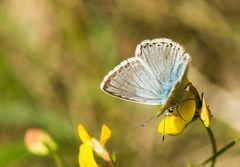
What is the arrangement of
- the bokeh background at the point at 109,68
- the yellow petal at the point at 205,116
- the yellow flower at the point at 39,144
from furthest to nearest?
the bokeh background at the point at 109,68 < the yellow flower at the point at 39,144 < the yellow petal at the point at 205,116

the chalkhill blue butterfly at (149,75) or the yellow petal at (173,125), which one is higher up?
the chalkhill blue butterfly at (149,75)

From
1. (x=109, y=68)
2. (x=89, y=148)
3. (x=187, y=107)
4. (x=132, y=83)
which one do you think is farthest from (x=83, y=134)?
(x=109, y=68)

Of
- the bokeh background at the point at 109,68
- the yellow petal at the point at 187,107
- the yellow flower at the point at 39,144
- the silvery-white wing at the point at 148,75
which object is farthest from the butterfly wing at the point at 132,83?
the bokeh background at the point at 109,68

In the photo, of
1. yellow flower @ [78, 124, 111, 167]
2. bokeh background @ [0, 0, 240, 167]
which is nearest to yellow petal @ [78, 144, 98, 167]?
yellow flower @ [78, 124, 111, 167]

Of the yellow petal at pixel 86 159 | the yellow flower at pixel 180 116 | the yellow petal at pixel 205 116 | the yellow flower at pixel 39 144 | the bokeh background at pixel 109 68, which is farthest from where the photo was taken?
the bokeh background at pixel 109 68

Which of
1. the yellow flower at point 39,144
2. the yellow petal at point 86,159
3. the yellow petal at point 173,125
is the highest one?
the yellow flower at point 39,144

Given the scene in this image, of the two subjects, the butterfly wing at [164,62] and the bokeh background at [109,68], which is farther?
the bokeh background at [109,68]

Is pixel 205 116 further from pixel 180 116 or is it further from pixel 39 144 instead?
pixel 39 144

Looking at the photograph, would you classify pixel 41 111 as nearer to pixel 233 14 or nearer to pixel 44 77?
pixel 44 77

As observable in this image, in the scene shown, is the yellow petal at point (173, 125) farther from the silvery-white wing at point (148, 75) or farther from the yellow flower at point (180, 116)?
the silvery-white wing at point (148, 75)
